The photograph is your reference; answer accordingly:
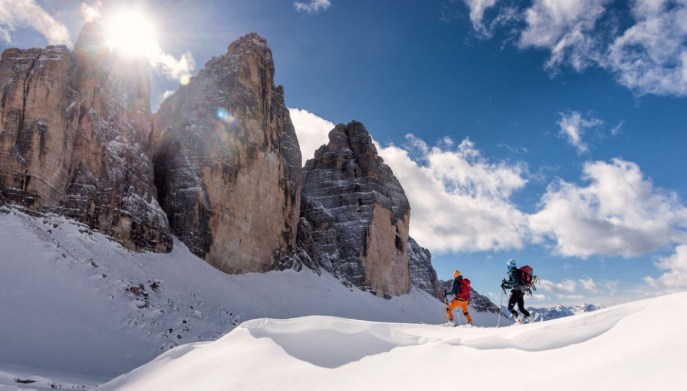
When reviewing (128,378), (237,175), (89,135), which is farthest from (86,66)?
(128,378)

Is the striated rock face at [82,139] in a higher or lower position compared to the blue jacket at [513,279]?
higher

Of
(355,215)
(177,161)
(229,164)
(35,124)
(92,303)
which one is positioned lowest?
(92,303)

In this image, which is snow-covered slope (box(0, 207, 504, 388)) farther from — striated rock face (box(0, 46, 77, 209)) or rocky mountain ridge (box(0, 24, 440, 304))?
rocky mountain ridge (box(0, 24, 440, 304))

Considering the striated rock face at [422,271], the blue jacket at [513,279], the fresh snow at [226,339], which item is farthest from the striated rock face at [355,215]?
the blue jacket at [513,279]

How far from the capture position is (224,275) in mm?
36281

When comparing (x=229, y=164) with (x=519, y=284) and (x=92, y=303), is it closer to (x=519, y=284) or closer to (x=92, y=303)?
(x=92, y=303)

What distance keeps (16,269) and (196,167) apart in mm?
18733

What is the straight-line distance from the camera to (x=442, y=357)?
6375 millimetres

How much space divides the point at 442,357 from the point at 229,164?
36.0m

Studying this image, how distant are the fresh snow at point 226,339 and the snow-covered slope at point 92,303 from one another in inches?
3.0

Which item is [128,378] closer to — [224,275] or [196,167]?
[224,275]

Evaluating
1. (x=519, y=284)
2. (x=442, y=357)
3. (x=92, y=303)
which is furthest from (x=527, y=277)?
(x=92, y=303)

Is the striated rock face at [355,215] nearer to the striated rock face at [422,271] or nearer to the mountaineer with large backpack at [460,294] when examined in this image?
the striated rock face at [422,271]

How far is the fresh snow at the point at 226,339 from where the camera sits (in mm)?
5035
